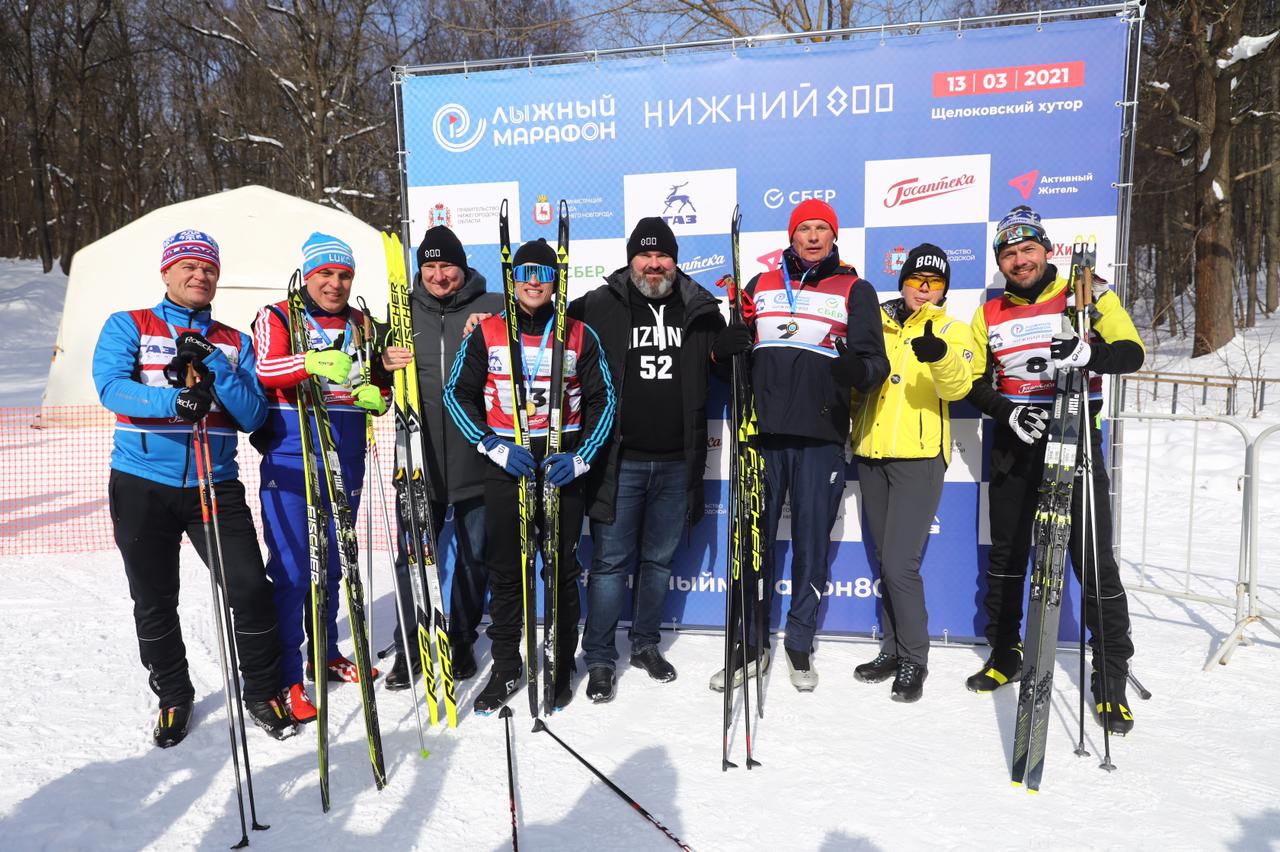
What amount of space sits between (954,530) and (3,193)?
33586mm

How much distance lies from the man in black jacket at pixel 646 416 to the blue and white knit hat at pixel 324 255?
3.44ft

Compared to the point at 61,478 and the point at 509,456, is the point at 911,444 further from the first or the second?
the point at 61,478

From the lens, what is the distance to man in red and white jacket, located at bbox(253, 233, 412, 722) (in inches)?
115

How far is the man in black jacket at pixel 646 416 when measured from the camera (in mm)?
3354

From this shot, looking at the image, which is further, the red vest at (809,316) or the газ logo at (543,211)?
the газ logo at (543,211)

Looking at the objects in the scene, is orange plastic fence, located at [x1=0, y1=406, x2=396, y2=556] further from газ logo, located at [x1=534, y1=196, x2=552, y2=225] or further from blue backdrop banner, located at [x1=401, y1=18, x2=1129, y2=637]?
blue backdrop banner, located at [x1=401, y1=18, x2=1129, y2=637]

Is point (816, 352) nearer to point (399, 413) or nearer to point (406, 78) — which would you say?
point (399, 413)

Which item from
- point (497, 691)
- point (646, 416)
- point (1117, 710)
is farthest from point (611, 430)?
point (1117, 710)

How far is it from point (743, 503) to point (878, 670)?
1.11 meters

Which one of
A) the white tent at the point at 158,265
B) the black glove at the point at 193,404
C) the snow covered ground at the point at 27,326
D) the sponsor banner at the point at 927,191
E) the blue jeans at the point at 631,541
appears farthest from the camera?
the snow covered ground at the point at 27,326

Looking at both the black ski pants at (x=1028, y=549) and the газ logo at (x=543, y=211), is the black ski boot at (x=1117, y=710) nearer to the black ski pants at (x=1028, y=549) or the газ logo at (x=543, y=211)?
the black ski pants at (x=1028, y=549)

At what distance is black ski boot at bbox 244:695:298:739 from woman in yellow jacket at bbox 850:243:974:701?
2511 mm

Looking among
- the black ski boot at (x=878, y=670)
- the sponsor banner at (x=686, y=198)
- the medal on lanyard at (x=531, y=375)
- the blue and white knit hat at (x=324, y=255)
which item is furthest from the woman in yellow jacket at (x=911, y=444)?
the blue and white knit hat at (x=324, y=255)

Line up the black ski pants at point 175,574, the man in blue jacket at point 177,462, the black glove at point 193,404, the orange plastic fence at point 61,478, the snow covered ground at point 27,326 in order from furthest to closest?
1. the snow covered ground at point 27,326
2. the orange plastic fence at point 61,478
3. the black ski pants at point 175,574
4. the man in blue jacket at point 177,462
5. the black glove at point 193,404
